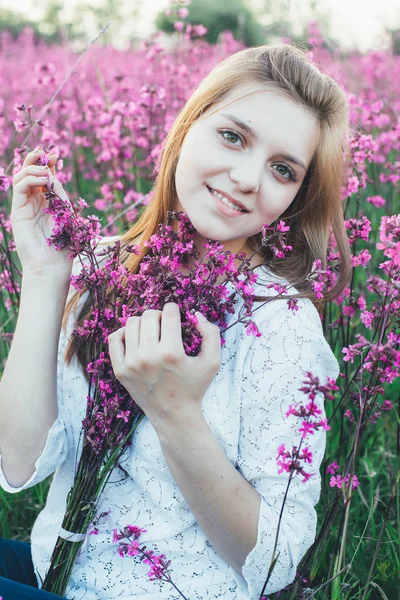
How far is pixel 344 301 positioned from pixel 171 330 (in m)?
1.40

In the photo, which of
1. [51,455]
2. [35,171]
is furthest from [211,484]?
[35,171]

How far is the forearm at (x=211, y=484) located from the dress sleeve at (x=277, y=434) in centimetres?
4

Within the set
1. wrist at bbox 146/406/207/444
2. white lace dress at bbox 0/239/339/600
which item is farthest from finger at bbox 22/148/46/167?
wrist at bbox 146/406/207/444

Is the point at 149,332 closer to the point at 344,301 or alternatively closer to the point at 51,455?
the point at 51,455

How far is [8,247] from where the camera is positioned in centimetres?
228

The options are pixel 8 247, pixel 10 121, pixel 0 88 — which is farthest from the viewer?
pixel 0 88

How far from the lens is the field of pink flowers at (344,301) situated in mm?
1544

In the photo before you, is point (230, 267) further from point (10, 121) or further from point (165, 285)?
point (10, 121)

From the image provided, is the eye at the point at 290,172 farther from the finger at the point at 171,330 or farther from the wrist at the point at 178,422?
the wrist at the point at 178,422

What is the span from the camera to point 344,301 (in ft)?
8.67

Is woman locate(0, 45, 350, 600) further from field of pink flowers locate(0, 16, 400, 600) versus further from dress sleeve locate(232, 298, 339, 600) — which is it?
field of pink flowers locate(0, 16, 400, 600)

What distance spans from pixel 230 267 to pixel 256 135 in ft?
1.46

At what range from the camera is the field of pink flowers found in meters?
1.54

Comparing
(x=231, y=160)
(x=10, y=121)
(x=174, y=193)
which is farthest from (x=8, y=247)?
(x=10, y=121)
